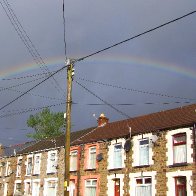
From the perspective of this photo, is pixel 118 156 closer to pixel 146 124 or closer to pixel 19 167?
pixel 146 124

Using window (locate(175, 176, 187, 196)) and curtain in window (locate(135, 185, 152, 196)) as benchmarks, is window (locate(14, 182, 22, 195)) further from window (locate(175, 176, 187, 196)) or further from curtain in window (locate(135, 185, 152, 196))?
window (locate(175, 176, 187, 196))

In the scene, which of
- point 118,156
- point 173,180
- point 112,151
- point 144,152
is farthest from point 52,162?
point 173,180

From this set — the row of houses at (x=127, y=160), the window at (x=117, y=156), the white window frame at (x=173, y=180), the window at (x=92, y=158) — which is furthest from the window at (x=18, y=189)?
the white window frame at (x=173, y=180)

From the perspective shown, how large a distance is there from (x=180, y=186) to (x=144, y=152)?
436 centimetres

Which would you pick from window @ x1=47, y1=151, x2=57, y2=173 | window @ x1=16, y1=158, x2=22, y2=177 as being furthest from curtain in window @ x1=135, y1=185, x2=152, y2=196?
window @ x1=16, y1=158, x2=22, y2=177

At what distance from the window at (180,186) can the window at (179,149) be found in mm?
1226

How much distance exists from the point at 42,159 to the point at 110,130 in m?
9.42

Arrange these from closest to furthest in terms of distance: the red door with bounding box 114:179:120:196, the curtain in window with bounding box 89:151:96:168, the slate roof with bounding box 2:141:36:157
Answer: the red door with bounding box 114:179:120:196
the curtain in window with bounding box 89:151:96:168
the slate roof with bounding box 2:141:36:157

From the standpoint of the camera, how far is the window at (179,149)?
85.1 ft

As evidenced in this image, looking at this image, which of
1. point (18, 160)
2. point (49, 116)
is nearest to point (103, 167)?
point (18, 160)

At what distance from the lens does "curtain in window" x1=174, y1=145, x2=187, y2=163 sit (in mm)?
25906

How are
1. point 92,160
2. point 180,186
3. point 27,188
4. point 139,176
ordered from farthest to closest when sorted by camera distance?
point 27,188, point 92,160, point 139,176, point 180,186

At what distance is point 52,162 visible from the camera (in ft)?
129

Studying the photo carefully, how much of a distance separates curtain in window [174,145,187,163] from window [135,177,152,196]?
9.66 ft
